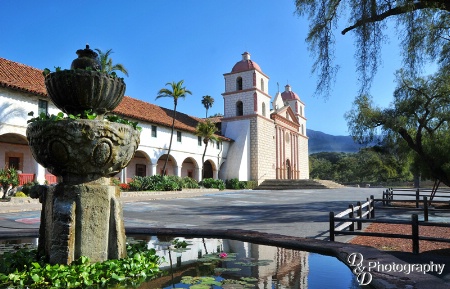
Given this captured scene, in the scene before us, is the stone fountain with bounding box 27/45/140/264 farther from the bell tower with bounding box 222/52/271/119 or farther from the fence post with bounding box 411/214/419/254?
the bell tower with bounding box 222/52/271/119

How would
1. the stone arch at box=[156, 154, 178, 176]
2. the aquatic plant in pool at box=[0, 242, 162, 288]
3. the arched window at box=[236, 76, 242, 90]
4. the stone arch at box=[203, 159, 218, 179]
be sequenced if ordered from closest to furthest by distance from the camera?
the aquatic plant in pool at box=[0, 242, 162, 288]
the stone arch at box=[156, 154, 178, 176]
the stone arch at box=[203, 159, 218, 179]
the arched window at box=[236, 76, 242, 90]

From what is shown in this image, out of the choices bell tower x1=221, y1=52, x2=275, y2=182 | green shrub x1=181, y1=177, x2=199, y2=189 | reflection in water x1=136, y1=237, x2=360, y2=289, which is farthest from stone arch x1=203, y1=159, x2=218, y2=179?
reflection in water x1=136, y1=237, x2=360, y2=289

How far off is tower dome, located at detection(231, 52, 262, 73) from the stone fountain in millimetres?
34368

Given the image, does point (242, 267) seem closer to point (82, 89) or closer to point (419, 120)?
point (82, 89)

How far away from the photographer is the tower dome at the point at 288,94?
51188mm

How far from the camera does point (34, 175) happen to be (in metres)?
19.2

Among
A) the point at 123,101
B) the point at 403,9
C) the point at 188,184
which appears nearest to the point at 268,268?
the point at 403,9

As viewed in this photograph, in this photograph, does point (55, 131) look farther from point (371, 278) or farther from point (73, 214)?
point (371, 278)

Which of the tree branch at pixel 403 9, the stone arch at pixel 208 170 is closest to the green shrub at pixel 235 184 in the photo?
the stone arch at pixel 208 170

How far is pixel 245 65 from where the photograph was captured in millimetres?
37844

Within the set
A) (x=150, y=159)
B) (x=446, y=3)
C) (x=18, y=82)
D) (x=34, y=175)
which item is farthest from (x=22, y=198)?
(x=446, y=3)

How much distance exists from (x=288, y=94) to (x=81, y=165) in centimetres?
4978

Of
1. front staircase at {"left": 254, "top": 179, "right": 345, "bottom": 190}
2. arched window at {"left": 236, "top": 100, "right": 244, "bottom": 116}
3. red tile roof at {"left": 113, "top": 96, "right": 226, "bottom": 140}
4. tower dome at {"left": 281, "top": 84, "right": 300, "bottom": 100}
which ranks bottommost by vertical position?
front staircase at {"left": 254, "top": 179, "right": 345, "bottom": 190}

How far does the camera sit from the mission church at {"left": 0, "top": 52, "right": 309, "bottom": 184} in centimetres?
1908
